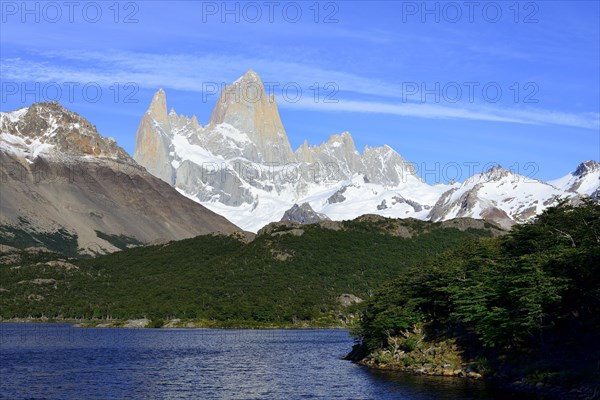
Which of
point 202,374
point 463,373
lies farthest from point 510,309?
point 202,374

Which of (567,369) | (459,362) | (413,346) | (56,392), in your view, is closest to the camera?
(567,369)

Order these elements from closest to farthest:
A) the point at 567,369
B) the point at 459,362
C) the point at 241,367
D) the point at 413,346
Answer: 1. the point at 567,369
2. the point at 459,362
3. the point at 413,346
4. the point at 241,367

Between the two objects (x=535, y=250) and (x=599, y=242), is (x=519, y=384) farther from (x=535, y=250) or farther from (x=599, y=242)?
(x=535, y=250)

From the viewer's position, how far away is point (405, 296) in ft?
404

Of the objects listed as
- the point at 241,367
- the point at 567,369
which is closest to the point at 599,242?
the point at 567,369

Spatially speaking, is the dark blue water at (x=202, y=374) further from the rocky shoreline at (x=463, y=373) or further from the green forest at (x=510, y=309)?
the green forest at (x=510, y=309)

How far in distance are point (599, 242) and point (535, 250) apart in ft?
73.8

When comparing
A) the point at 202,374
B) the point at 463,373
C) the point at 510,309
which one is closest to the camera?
the point at 510,309

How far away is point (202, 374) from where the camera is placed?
10906 cm

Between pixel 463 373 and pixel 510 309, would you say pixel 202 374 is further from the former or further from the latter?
pixel 510 309

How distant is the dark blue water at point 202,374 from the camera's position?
88.1 meters

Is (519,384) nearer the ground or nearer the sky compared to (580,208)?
nearer the ground

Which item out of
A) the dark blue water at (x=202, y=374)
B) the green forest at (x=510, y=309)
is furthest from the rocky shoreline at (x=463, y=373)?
the dark blue water at (x=202, y=374)

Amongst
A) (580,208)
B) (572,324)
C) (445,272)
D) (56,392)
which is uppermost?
(580,208)
